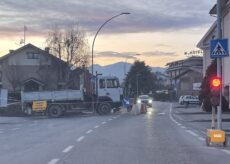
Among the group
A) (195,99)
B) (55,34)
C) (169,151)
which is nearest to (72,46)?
(55,34)

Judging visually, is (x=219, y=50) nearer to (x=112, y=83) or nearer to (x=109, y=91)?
(x=109, y=91)

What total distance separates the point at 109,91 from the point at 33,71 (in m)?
41.2

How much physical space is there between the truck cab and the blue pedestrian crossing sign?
3031 cm

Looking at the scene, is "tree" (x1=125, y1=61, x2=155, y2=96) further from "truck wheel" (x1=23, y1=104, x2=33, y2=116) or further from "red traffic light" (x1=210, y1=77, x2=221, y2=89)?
"red traffic light" (x1=210, y1=77, x2=221, y2=89)

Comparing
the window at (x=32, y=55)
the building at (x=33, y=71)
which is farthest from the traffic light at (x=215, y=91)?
the window at (x=32, y=55)

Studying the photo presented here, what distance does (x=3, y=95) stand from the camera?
51844 mm

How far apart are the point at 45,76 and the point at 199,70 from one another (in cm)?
5219

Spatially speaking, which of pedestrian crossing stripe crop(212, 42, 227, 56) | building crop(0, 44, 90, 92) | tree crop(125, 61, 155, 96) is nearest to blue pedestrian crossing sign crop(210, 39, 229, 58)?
pedestrian crossing stripe crop(212, 42, 227, 56)

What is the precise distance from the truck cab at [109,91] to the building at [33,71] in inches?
1192

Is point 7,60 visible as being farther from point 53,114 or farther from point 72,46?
point 53,114

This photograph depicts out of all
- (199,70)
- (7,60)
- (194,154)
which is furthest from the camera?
(199,70)

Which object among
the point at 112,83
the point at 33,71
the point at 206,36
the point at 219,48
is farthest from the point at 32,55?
the point at 219,48

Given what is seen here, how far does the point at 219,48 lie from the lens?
63.0ft

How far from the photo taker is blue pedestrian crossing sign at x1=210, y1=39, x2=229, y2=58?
19.1 meters
